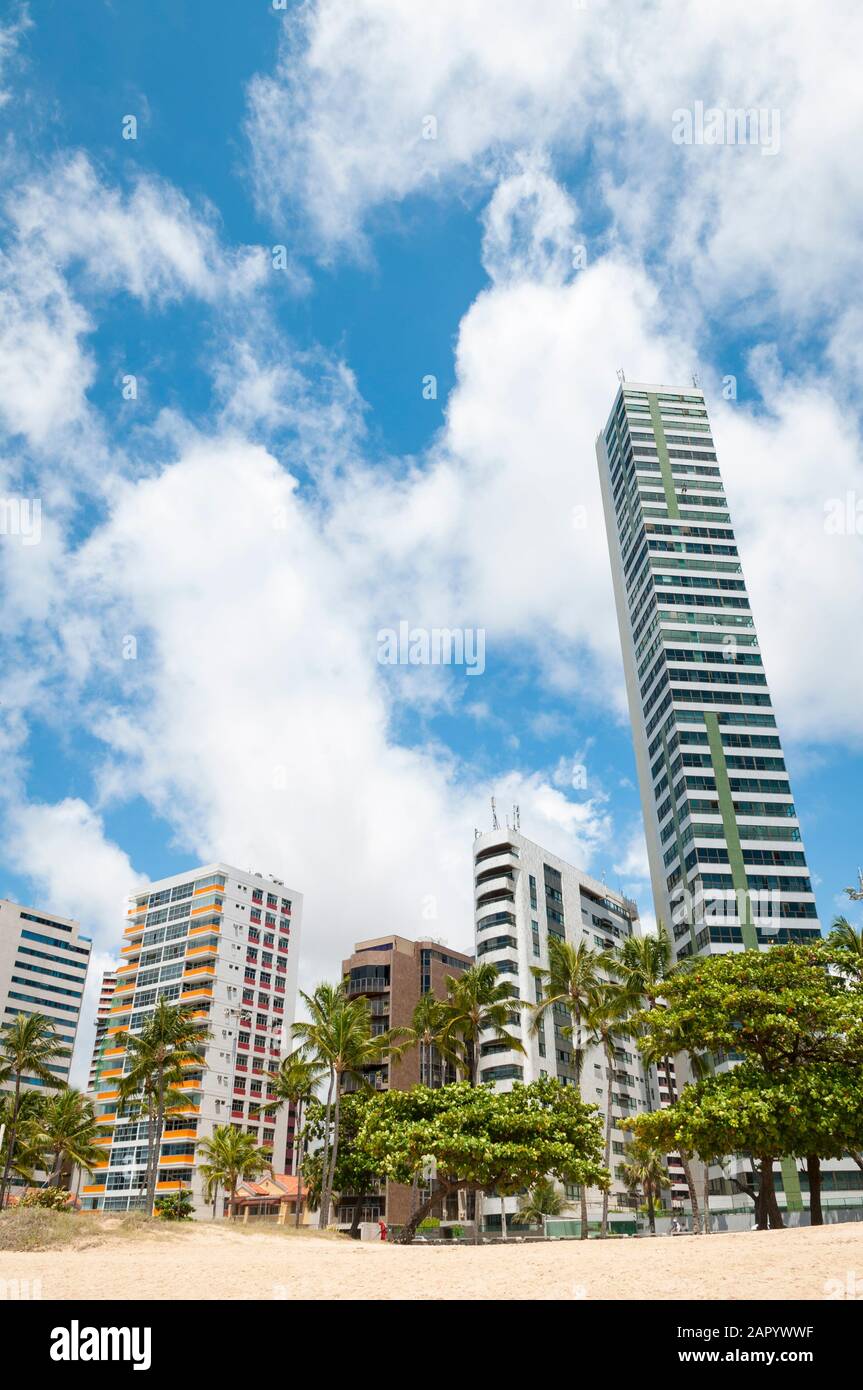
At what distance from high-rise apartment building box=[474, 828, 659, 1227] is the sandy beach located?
49.6 meters

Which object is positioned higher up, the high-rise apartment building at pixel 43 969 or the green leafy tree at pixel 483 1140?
the high-rise apartment building at pixel 43 969

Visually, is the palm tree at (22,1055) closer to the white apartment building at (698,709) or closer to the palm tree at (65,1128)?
the palm tree at (65,1128)

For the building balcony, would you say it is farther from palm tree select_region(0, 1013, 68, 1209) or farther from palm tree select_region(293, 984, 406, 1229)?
palm tree select_region(0, 1013, 68, 1209)

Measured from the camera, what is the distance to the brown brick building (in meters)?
82.1

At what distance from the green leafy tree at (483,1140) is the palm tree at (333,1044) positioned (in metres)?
17.6

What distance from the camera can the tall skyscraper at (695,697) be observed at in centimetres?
9144

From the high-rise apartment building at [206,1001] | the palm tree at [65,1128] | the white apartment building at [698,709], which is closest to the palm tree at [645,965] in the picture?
the white apartment building at [698,709]

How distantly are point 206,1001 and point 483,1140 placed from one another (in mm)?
63269

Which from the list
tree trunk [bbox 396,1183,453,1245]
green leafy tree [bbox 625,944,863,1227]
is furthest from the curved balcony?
tree trunk [bbox 396,1183,453,1245]

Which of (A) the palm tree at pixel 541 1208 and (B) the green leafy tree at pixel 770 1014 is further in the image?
(A) the palm tree at pixel 541 1208

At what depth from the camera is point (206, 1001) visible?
94875 millimetres

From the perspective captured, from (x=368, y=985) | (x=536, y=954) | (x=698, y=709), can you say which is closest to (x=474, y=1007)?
(x=536, y=954)
